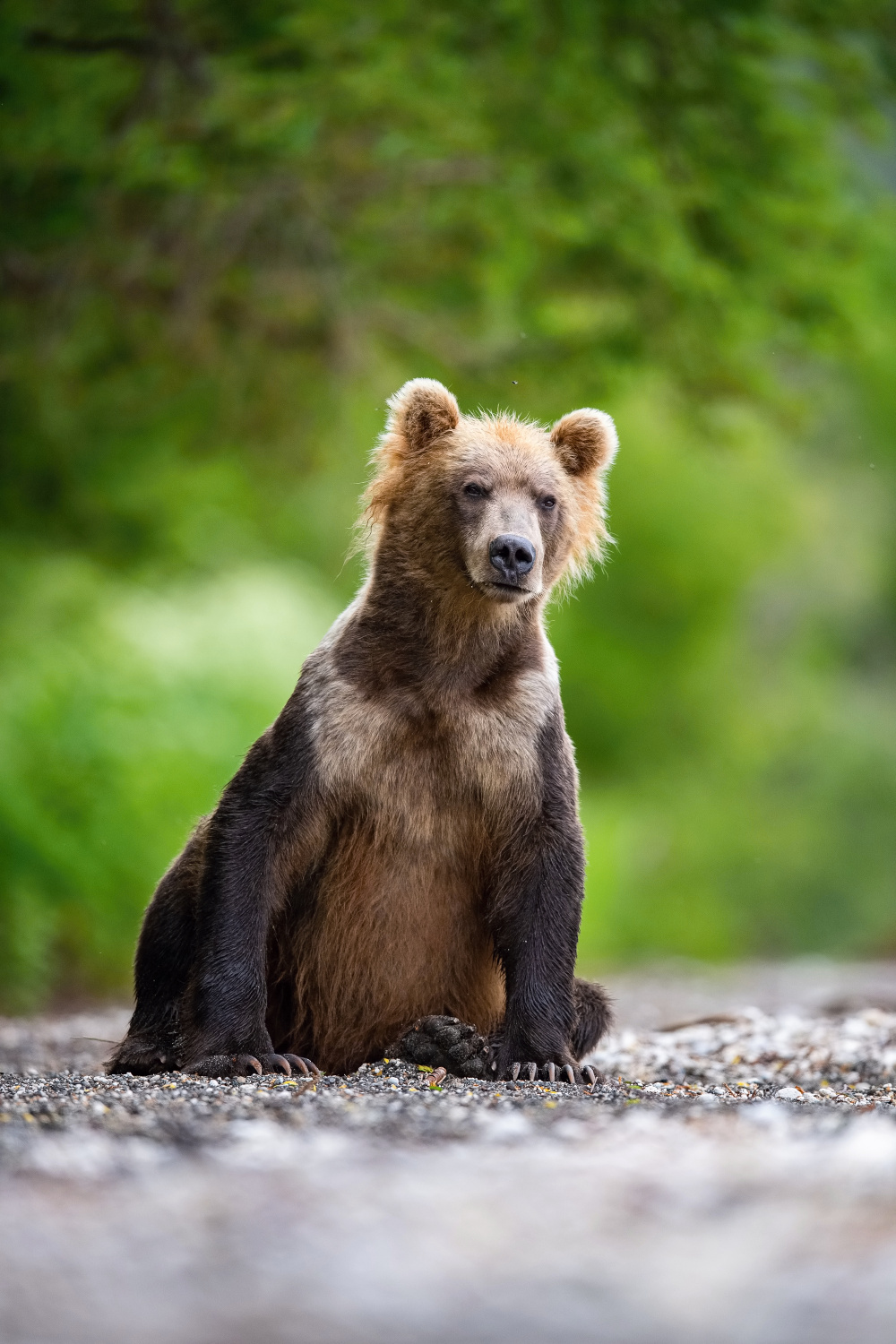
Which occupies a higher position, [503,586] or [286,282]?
[286,282]

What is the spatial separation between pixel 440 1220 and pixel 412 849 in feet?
8.21

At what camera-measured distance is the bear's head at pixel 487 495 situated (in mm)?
5102

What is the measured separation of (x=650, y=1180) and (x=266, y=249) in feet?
27.8

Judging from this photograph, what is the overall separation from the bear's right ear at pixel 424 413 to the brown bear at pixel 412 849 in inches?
9.4

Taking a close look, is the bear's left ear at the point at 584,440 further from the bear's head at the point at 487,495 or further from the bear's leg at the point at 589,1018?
the bear's leg at the point at 589,1018

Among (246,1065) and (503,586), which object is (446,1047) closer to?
(246,1065)

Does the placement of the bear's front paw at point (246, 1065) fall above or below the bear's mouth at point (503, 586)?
below

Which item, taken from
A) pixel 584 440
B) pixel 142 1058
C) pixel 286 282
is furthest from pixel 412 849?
pixel 286 282

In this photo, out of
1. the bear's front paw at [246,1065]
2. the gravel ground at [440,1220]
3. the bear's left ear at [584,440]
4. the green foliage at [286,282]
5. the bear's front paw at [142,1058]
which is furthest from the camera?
the green foliage at [286,282]

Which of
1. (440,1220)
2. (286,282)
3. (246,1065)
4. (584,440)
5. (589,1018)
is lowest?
(440,1220)

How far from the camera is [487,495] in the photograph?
17.4ft

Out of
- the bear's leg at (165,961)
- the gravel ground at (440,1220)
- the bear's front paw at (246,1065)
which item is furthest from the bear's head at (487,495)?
the gravel ground at (440,1220)

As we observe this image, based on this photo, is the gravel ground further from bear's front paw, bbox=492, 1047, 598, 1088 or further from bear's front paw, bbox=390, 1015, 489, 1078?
bear's front paw, bbox=390, 1015, 489, 1078

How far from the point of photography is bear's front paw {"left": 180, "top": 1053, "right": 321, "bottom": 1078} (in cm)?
471
